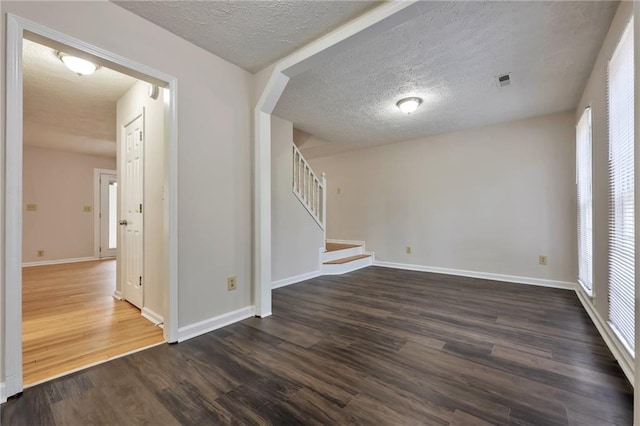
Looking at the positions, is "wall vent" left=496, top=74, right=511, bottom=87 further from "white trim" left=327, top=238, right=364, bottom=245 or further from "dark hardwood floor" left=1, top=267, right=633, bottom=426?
"white trim" left=327, top=238, right=364, bottom=245

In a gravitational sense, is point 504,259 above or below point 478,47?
below

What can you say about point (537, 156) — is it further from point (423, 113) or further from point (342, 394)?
point (342, 394)

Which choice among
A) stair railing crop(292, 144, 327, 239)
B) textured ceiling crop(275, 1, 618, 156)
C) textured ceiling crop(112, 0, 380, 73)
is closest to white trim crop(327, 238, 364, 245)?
stair railing crop(292, 144, 327, 239)

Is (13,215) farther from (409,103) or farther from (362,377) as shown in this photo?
(409,103)

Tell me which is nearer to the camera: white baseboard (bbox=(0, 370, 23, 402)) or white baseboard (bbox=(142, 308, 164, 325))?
white baseboard (bbox=(0, 370, 23, 402))

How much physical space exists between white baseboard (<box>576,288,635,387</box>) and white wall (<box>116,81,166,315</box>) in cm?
328

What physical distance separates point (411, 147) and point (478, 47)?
8.92 ft

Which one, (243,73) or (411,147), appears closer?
(243,73)

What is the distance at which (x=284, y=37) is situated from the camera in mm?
2082

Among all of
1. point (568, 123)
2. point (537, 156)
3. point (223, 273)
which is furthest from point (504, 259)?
point (223, 273)

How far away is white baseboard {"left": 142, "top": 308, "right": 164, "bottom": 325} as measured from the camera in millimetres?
2446

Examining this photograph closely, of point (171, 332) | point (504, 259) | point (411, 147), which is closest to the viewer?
point (171, 332)

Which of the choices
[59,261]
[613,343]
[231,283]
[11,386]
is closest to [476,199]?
[613,343]

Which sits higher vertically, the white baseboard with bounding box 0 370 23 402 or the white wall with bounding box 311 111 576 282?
the white wall with bounding box 311 111 576 282
